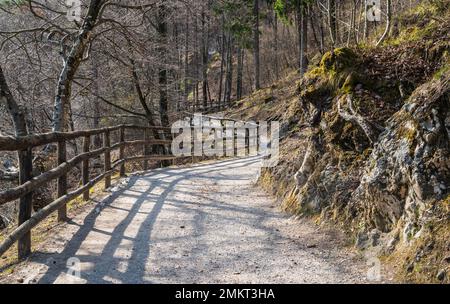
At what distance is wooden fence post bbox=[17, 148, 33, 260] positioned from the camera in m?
4.70

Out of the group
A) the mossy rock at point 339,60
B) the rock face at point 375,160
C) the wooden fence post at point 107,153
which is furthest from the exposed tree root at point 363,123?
the wooden fence post at point 107,153

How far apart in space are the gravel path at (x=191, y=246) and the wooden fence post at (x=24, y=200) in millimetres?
173

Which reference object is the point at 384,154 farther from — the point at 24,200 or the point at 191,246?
the point at 24,200

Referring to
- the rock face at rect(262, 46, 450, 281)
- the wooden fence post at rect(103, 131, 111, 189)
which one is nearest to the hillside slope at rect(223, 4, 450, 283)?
the rock face at rect(262, 46, 450, 281)

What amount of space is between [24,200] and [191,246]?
2.18 m

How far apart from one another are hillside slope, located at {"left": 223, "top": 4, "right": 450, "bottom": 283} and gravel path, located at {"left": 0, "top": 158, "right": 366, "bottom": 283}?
0.46 m

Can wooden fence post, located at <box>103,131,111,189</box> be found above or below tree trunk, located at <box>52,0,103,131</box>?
below

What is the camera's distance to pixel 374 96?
6.59 m

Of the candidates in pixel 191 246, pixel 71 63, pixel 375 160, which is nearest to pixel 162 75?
pixel 71 63

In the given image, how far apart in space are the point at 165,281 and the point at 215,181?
6.38 metres

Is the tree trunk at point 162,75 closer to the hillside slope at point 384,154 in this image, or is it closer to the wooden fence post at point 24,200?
the hillside slope at point 384,154

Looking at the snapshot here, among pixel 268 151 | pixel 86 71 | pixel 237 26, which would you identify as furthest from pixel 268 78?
pixel 268 151

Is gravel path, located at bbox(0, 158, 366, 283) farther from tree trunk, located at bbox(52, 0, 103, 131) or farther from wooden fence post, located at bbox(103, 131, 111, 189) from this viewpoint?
tree trunk, located at bbox(52, 0, 103, 131)

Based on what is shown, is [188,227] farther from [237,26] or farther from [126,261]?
[237,26]
